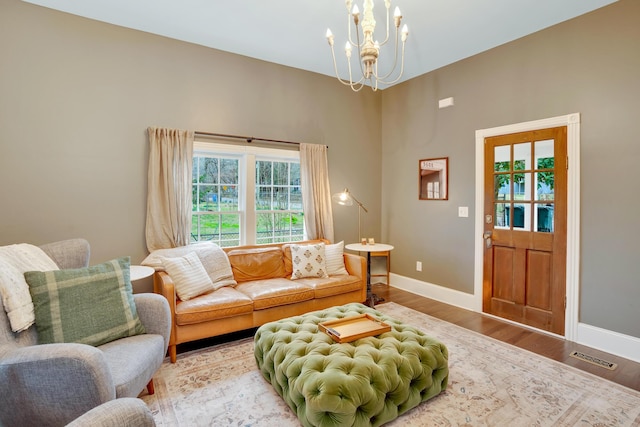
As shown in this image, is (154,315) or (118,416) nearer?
(118,416)

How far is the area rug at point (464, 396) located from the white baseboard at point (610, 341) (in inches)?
24.5

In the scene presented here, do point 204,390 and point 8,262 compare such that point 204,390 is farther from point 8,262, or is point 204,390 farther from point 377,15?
point 377,15

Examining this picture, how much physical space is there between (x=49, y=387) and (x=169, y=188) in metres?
2.16

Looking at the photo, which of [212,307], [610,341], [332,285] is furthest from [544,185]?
[212,307]

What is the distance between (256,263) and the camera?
3564 mm

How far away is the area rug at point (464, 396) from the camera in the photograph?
6.31 feet

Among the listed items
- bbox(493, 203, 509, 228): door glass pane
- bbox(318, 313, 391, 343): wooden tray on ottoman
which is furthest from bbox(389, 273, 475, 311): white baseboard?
bbox(318, 313, 391, 343): wooden tray on ottoman

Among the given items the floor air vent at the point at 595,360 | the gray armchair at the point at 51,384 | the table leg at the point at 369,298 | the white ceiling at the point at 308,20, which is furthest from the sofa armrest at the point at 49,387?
the floor air vent at the point at 595,360

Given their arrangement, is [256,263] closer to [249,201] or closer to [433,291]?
[249,201]

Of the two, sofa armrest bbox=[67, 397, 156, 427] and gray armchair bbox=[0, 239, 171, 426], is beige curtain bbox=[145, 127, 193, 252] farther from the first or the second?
sofa armrest bbox=[67, 397, 156, 427]

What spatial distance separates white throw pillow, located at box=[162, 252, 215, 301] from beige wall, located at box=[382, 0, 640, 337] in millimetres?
2889

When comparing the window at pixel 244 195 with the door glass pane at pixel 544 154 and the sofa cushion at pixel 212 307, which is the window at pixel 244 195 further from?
the door glass pane at pixel 544 154

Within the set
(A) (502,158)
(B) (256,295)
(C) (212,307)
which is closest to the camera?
(C) (212,307)

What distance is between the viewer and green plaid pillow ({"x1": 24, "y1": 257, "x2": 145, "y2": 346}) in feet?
5.87
